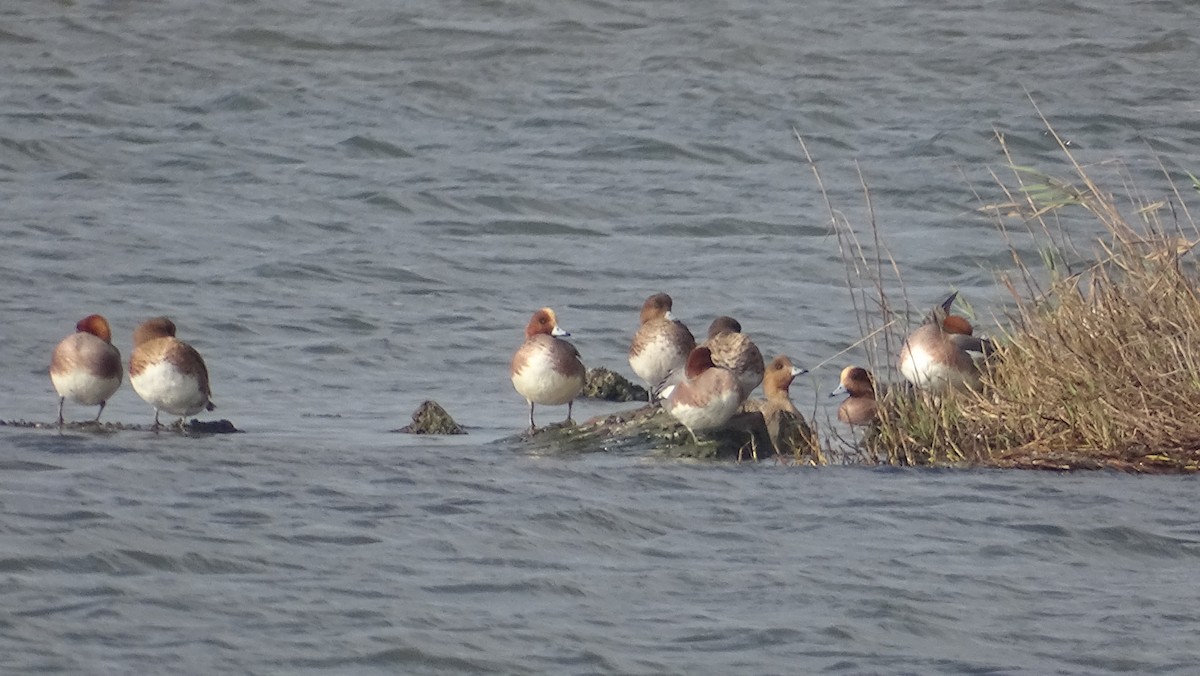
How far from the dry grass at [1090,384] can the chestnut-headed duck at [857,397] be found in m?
0.43

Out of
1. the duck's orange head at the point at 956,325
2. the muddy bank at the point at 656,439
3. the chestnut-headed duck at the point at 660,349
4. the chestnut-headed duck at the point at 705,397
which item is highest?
the duck's orange head at the point at 956,325

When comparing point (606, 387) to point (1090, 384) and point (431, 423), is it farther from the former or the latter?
point (1090, 384)

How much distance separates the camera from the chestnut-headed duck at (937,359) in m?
9.71

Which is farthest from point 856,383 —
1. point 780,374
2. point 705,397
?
point 705,397

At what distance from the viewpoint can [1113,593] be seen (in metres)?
7.32

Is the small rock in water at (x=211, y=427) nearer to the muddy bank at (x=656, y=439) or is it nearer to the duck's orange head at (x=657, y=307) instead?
the muddy bank at (x=656, y=439)

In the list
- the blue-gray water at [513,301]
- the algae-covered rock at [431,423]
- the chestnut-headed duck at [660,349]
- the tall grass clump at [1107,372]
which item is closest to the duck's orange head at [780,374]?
the chestnut-headed duck at [660,349]

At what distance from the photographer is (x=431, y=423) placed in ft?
35.3

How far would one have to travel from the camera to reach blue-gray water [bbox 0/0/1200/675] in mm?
6898

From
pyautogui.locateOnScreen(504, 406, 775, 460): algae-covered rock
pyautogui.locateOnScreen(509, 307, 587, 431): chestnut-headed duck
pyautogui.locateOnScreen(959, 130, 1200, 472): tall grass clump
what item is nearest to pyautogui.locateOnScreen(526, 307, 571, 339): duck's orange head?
pyautogui.locateOnScreen(509, 307, 587, 431): chestnut-headed duck

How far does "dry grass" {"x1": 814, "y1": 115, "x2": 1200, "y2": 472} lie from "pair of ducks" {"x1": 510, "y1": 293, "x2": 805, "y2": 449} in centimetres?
77

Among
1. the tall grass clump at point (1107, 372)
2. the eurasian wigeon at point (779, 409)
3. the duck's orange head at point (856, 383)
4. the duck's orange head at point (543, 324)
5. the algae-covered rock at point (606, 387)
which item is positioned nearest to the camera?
the tall grass clump at point (1107, 372)

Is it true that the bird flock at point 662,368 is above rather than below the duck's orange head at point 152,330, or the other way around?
below

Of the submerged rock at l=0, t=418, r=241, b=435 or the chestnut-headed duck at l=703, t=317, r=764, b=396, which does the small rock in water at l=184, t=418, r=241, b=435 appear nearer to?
the submerged rock at l=0, t=418, r=241, b=435
